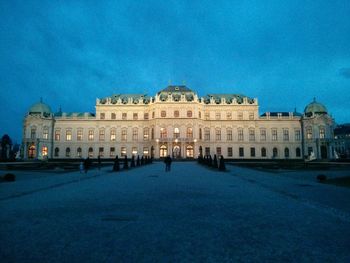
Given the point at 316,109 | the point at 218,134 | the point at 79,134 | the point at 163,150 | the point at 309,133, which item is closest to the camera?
the point at 163,150

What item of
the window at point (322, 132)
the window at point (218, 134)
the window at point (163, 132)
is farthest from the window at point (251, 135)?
the window at point (163, 132)

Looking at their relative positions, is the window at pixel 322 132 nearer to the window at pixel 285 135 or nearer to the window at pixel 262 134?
the window at pixel 285 135

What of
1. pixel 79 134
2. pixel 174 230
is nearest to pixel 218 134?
pixel 79 134

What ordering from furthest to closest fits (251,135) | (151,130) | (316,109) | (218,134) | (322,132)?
1. (316,109)
2. (251,135)
3. (218,134)
4. (151,130)
5. (322,132)

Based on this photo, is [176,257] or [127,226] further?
[127,226]

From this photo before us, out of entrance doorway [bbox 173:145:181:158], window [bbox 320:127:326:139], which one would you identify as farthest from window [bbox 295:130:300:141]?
entrance doorway [bbox 173:145:181:158]

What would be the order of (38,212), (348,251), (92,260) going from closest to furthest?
1. (92,260)
2. (348,251)
3. (38,212)

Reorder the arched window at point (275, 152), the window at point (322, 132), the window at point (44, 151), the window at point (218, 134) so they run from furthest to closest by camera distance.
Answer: the arched window at point (275, 152) → the window at point (218, 134) → the window at point (44, 151) → the window at point (322, 132)

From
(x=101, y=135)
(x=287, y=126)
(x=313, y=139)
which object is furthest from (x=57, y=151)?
(x=313, y=139)

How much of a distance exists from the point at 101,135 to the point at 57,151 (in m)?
12.7

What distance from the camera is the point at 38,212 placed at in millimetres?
7883

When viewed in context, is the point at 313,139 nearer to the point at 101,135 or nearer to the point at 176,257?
the point at 101,135

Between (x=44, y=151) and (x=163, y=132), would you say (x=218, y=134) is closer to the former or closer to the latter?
(x=163, y=132)

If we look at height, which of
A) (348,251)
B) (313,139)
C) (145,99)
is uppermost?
(145,99)
